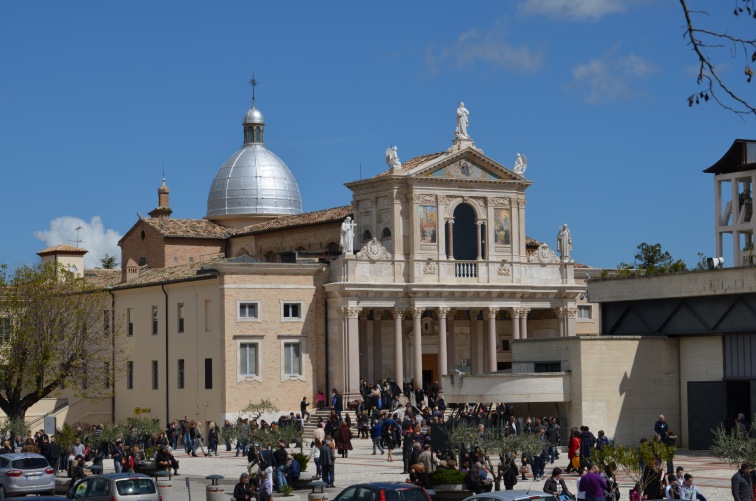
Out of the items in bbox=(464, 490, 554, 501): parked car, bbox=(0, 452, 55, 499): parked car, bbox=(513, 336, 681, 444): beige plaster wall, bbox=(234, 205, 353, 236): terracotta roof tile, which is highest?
bbox=(234, 205, 353, 236): terracotta roof tile

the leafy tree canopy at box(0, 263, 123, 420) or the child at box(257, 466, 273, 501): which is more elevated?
the leafy tree canopy at box(0, 263, 123, 420)

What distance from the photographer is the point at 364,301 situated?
61.6m

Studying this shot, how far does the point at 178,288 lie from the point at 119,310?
21.7ft

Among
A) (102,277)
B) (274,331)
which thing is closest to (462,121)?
(274,331)

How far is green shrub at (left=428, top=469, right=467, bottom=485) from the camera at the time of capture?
98.4 ft

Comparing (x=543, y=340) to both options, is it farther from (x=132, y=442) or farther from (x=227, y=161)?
(x=227, y=161)

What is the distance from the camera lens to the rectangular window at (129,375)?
66.9 m

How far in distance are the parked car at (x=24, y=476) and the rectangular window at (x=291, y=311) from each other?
24.1 metres

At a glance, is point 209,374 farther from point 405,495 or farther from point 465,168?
point 405,495

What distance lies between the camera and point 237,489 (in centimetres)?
2827

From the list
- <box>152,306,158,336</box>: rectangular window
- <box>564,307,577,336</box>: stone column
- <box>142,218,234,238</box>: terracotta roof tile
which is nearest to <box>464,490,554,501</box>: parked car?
<box>564,307,577,336</box>: stone column

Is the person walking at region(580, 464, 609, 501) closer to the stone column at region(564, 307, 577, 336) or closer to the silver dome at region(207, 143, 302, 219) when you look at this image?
the stone column at region(564, 307, 577, 336)

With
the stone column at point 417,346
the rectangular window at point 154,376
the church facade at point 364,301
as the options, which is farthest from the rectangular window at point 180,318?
the stone column at point 417,346

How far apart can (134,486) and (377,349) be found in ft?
117
